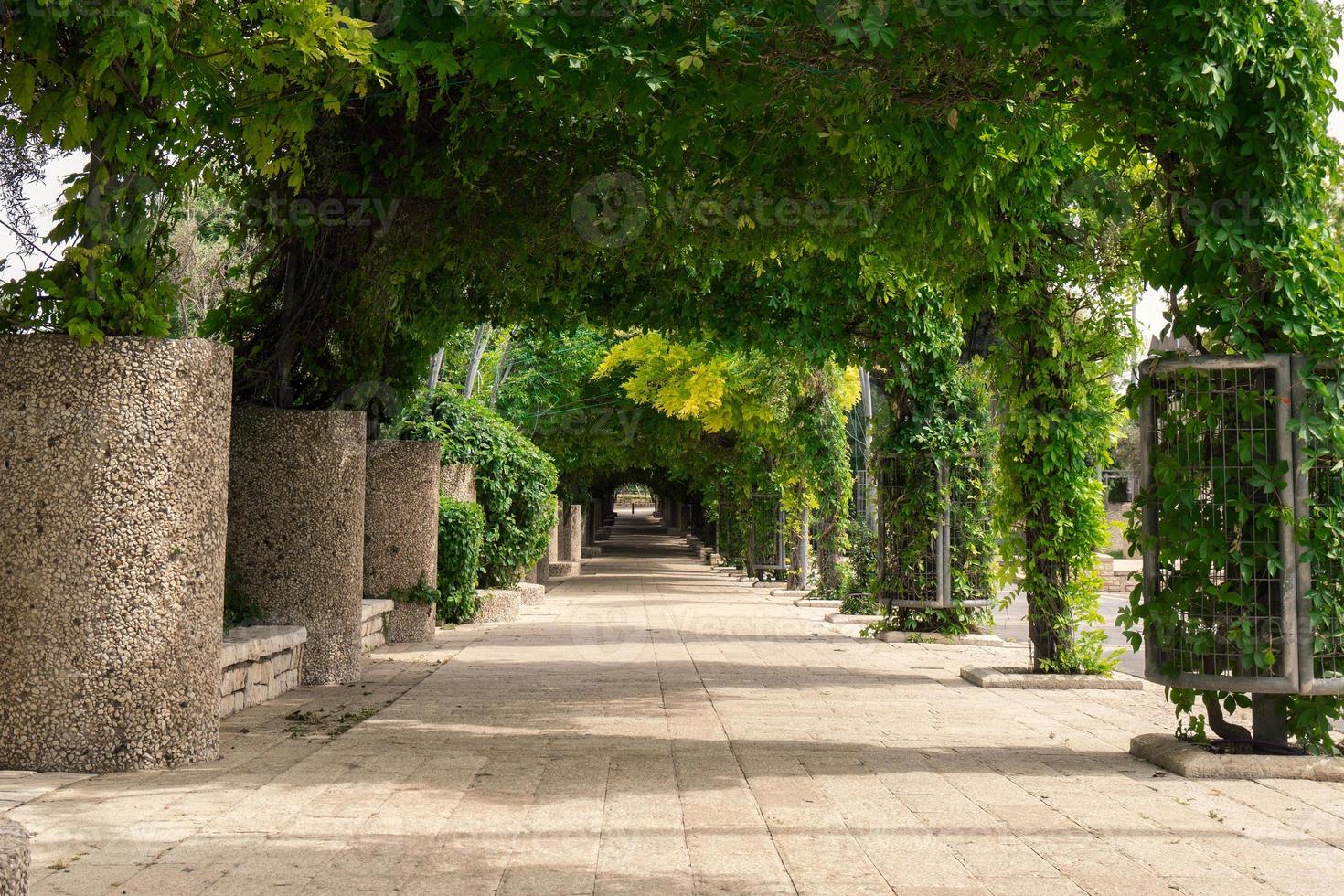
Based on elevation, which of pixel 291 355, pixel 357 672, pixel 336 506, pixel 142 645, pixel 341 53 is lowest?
pixel 357 672

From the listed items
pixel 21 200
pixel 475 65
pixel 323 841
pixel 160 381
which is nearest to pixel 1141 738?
pixel 323 841

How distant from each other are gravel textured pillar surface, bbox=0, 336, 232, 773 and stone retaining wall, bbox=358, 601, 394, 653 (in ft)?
19.1

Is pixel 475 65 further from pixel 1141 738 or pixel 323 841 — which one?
pixel 1141 738

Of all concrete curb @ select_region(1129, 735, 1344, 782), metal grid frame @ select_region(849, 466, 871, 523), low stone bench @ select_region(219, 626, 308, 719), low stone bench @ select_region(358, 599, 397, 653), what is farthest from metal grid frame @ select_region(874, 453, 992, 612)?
concrete curb @ select_region(1129, 735, 1344, 782)

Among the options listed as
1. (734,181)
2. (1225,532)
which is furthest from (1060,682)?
(734,181)

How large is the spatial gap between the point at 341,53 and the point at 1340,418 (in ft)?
18.0

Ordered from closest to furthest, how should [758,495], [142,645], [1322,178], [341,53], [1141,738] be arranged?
[341,53] < [142,645] < [1322,178] < [1141,738] < [758,495]

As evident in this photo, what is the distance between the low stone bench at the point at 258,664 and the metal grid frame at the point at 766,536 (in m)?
19.1

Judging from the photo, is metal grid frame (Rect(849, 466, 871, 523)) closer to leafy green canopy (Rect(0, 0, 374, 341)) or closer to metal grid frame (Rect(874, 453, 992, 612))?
metal grid frame (Rect(874, 453, 992, 612))

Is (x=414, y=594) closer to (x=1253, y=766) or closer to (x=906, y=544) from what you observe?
(x=906, y=544)

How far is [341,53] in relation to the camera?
5.64 metres

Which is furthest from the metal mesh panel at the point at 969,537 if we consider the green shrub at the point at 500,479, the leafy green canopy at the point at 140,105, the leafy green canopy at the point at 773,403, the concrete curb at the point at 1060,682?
the leafy green canopy at the point at 140,105

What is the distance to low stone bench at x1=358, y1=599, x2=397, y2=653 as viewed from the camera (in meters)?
12.5

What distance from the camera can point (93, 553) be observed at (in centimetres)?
610
